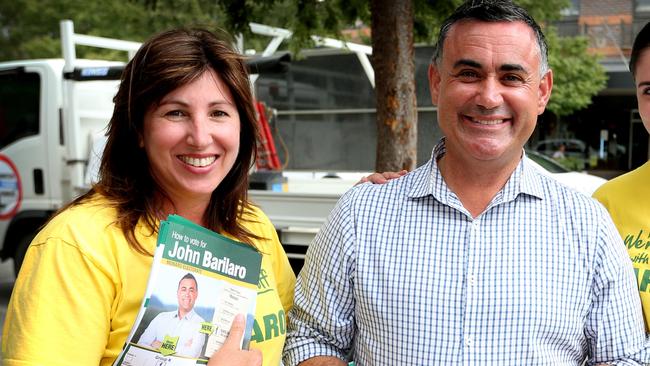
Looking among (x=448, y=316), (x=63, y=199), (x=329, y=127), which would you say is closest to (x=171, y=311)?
(x=448, y=316)

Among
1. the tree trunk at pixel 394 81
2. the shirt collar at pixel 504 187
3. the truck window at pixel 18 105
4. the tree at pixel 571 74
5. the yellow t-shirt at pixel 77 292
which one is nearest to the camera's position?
the yellow t-shirt at pixel 77 292

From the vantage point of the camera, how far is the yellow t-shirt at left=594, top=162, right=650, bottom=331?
1.94m

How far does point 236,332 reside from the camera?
64.1 inches

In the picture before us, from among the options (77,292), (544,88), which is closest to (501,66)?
(544,88)

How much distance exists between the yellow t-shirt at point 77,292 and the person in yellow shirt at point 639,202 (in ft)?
4.50

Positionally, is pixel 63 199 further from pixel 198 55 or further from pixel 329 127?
pixel 198 55

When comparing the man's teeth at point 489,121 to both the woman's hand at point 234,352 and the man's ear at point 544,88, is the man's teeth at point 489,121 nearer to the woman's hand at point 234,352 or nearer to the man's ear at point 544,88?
the man's ear at point 544,88

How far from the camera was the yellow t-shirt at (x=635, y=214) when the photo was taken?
6.37 ft

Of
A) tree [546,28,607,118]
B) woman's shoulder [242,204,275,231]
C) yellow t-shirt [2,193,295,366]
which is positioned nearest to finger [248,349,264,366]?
yellow t-shirt [2,193,295,366]

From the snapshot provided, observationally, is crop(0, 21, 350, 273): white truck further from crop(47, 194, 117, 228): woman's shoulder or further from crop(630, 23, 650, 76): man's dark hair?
crop(47, 194, 117, 228): woman's shoulder

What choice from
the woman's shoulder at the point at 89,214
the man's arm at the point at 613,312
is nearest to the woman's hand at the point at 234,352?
the woman's shoulder at the point at 89,214

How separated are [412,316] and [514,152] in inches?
20.4

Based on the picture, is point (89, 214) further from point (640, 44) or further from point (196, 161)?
point (640, 44)

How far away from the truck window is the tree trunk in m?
3.98
